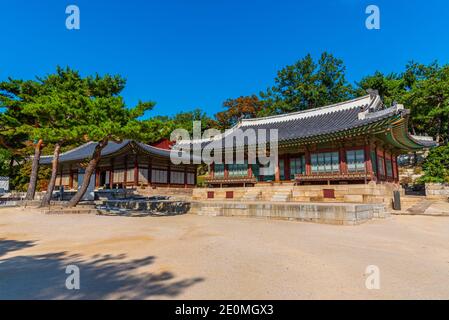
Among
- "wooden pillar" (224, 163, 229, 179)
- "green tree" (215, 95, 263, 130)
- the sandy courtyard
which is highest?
"green tree" (215, 95, 263, 130)

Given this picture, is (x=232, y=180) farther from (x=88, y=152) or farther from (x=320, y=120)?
(x=88, y=152)

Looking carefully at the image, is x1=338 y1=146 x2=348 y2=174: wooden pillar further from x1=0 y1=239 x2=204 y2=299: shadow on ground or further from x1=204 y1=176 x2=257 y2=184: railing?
x1=0 y1=239 x2=204 y2=299: shadow on ground

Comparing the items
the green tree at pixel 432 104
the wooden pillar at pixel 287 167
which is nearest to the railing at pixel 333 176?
the wooden pillar at pixel 287 167

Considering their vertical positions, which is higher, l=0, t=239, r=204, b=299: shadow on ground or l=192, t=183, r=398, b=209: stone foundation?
l=192, t=183, r=398, b=209: stone foundation

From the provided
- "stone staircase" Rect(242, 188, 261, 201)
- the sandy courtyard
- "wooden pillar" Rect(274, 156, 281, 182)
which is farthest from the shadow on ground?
"wooden pillar" Rect(274, 156, 281, 182)

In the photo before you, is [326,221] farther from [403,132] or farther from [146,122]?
[403,132]

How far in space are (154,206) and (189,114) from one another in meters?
36.4

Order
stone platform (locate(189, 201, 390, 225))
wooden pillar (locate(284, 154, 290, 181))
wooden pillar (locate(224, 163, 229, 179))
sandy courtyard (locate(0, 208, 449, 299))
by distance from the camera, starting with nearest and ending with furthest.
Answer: sandy courtyard (locate(0, 208, 449, 299)) < stone platform (locate(189, 201, 390, 225)) < wooden pillar (locate(284, 154, 290, 181)) < wooden pillar (locate(224, 163, 229, 179))

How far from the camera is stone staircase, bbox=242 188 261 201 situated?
18422mm

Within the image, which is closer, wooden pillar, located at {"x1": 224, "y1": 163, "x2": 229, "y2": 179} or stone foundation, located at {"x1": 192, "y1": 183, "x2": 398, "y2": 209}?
stone foundation, located at {"x1": 192, "y1": 183, "x2": 398, "y2": 209}

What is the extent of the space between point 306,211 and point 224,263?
7.06 m

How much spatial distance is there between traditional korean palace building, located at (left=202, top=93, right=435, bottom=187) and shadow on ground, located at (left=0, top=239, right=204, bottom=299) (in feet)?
45.9

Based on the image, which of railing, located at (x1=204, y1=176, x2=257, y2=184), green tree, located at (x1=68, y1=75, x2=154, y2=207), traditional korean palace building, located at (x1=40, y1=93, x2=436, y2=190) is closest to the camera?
green tree, located at (x1=68, y1=75, x2=154, y2=207)
